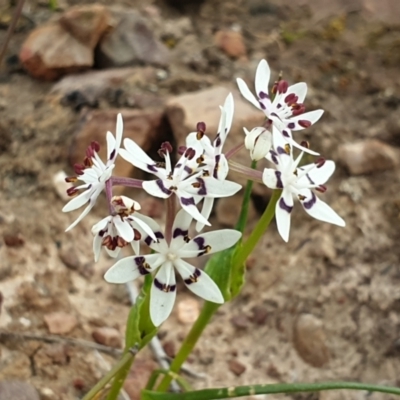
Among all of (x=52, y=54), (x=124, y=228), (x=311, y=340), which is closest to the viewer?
(x=124, y=228)

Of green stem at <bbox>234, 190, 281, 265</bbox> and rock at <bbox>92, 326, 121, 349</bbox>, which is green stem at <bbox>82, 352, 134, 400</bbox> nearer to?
green stem at <bbox>234, 190, 281, 265</bbox>

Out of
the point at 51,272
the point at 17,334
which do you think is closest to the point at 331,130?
the point at 51,272

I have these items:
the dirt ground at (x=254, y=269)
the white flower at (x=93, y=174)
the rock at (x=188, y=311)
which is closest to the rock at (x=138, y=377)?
the dirt ground at (x=254, y=269)

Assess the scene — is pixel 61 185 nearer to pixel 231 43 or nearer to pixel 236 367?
pixel 236 367

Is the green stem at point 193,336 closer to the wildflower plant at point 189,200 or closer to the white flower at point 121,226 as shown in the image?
the wildflower plant at point 189,200

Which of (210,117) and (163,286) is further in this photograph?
(210,117)

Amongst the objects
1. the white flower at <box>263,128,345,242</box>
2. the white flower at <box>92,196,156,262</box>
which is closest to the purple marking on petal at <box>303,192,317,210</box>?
the white flower at <box>263,128,345,242</box>

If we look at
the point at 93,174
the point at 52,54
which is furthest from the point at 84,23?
the point at 93,174
